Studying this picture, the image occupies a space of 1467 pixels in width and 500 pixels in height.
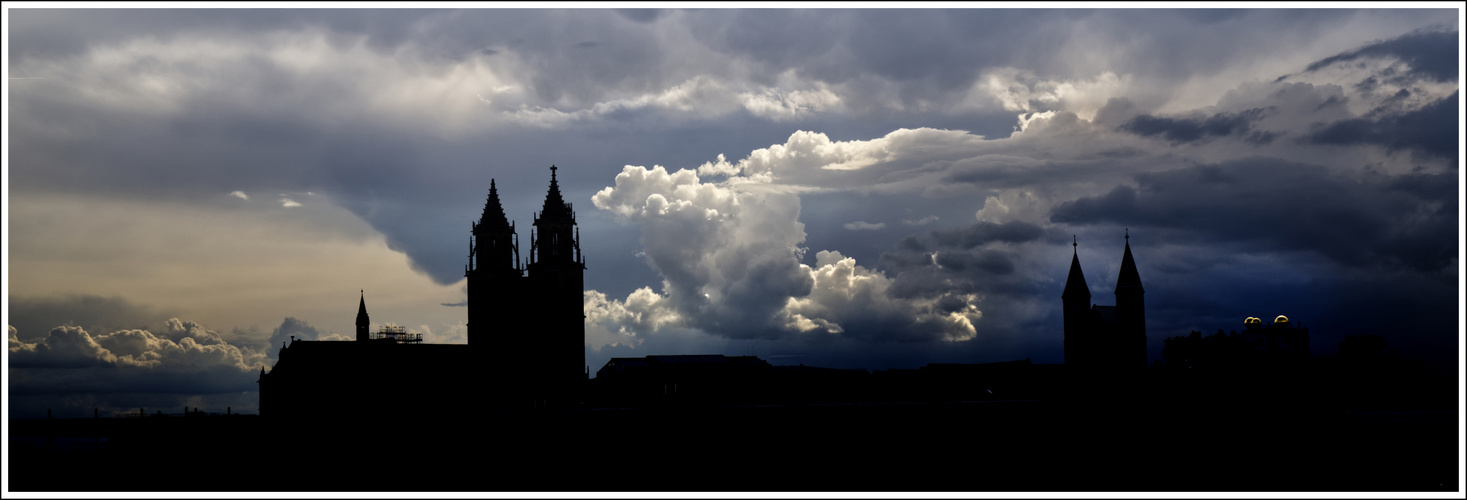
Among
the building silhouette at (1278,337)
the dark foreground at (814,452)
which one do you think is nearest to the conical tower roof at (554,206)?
the dark foreground at (814,452)

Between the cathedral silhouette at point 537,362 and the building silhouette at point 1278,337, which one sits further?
the building silhouette at point 1278,337

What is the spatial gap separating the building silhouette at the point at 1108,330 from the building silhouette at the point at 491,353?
4397 cm

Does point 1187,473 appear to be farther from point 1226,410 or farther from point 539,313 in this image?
point 539,313

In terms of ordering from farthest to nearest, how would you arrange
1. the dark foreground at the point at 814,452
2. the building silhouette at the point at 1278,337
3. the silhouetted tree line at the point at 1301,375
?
the building silhouette at the point at 1278,337 → the silhouetted tree line at the point at 1301,375 → the dark foreground at the point at 814,452

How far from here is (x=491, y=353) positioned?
317ft

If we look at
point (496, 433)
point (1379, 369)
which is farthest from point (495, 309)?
point (1379, 369)

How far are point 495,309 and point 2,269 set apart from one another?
239ft

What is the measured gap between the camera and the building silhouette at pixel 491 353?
313ft

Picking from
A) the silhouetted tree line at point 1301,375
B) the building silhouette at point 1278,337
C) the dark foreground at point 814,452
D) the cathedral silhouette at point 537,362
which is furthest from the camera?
the building silhouette at point 1278,337

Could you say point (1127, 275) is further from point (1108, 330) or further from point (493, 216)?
point (493, 216)

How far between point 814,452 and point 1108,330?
1828 inches

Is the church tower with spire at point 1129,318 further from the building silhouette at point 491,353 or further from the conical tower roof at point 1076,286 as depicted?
the building silhouette at point 491,353

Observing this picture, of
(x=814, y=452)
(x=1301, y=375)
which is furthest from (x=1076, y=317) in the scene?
(x=814, y=452)

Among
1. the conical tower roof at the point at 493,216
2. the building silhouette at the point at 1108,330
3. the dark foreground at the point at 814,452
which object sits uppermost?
the conical tower roof at the point at 493,216
